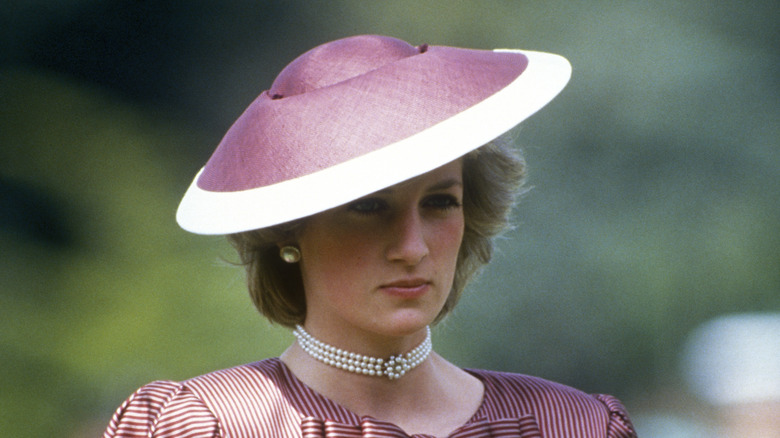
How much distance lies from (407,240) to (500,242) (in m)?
1.97

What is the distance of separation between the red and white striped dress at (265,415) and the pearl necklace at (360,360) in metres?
0.05

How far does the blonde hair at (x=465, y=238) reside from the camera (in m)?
1.50

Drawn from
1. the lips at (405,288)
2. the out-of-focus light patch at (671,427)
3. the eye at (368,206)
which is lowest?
the out-of-focus light patch at (671,427)

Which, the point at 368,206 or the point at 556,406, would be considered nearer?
the point at 368,206

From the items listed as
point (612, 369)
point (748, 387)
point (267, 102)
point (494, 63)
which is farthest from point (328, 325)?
point (748, 387)

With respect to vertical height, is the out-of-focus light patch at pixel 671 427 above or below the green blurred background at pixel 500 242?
below

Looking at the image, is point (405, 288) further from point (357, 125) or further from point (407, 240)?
point (357, 125)

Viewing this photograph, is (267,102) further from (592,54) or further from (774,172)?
(774,172)

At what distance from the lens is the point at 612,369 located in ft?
10.6

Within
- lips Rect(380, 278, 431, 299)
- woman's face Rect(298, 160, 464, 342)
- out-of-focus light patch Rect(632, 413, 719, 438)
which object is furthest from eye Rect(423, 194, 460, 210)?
out-of-focus light patch Rect(632, 413, 719, 438)

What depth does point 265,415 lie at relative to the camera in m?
1.36

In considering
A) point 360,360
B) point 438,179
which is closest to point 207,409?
point 360,360

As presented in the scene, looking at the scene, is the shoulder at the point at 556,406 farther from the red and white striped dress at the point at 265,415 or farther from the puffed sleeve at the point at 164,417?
the puffed sleeve at the point at 164,417

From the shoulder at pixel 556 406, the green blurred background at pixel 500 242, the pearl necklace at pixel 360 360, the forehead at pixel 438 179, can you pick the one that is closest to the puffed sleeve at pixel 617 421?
the shoulder at pixel 556 406
